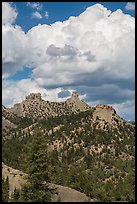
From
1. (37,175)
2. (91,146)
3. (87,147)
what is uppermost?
(91,146)

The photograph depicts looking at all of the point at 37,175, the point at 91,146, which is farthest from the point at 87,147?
the point at 37,175

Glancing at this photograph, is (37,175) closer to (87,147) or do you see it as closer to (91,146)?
(87,147)

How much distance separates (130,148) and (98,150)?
1311 centimetres

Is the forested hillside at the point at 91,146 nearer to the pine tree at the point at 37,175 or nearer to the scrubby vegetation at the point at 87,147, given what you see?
the scrubby vegetation at the point at 87,147

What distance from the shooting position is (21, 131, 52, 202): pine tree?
2497cm

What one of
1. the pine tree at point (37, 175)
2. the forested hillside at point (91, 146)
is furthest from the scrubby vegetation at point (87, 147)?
the pine tree at point (37, 175)

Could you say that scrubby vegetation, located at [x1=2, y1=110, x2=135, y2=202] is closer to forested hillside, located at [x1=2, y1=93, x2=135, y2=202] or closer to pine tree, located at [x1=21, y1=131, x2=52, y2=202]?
forested hillside, located at [x1=2, y1=93, x2=135, y2=202]

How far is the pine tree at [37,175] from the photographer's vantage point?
81.9ft

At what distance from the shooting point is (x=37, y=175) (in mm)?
25266

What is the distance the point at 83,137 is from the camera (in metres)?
154

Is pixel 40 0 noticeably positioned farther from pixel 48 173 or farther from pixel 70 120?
pixel 70 120

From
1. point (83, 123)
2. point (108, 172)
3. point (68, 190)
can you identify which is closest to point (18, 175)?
point (68, 190)

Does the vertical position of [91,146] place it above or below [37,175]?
above

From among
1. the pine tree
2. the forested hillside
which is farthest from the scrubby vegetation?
the pine tree
